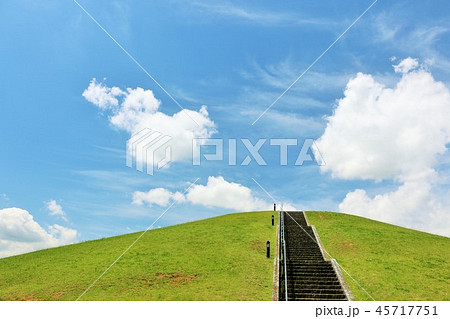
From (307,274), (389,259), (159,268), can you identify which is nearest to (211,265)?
(159,268)

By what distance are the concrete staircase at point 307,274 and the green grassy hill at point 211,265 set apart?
102 cm

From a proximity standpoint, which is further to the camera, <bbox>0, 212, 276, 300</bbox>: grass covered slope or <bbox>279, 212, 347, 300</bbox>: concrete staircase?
<bbox>0, 212, 276, 300</bbox>: grass covered slope

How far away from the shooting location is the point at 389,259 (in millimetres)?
24719

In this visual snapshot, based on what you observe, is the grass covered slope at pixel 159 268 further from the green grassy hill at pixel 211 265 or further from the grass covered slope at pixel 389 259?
the grass covered slope at pixel 389 259

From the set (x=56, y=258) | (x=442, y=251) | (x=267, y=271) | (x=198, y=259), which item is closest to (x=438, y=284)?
(x=442, y=251)

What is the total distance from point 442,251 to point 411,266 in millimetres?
5779

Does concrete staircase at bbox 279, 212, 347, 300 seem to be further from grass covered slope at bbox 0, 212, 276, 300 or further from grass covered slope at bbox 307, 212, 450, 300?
grass covered slope at bbox 0, 212, 276, 300

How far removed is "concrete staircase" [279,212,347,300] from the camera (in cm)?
1888

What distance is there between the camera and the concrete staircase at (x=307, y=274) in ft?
61.9

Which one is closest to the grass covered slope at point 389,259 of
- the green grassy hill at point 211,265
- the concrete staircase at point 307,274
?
the green grassy hill at point 211,265

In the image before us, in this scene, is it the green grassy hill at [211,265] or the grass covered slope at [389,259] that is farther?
the green grassy hill at [211,265]

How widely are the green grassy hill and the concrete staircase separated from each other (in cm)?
102

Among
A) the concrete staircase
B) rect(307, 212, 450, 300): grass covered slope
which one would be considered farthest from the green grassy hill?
the concrete staircase

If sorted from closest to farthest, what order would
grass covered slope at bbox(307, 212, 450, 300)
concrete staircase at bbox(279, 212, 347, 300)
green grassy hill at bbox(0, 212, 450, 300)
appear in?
1. concrete staircase at bbox(279, 212, 347, 300)
2. grass covered slope at bbox(307, 212, 450, 300)
3. green grassy hill at bbox(0, 212, 450, 300)
